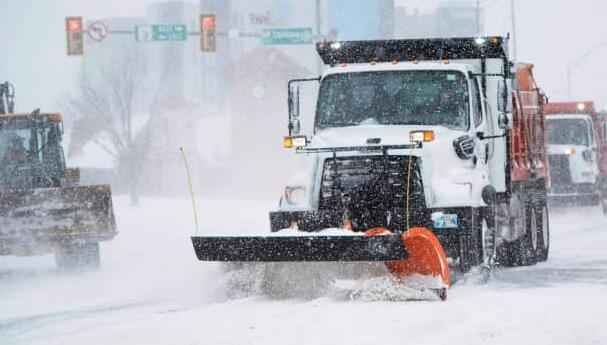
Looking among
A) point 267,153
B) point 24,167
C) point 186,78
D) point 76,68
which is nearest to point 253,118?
point 267,153

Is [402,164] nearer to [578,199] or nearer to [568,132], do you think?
[578,199]

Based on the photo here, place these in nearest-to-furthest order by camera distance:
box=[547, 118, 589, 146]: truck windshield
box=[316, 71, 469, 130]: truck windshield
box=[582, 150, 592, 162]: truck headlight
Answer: box=[316, 71, 469, 130]: truck windshield < box=[582, 150, 592, 162]: truck headlight < box=[547, 118, 589, 146]: truck windshield

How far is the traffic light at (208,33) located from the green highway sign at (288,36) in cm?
227

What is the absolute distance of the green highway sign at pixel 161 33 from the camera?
34.4 m

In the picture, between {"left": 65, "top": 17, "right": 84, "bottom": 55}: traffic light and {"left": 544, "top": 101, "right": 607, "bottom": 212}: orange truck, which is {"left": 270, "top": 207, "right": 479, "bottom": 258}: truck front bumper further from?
{"left": 65, "top": 17, "right": 84, "bottom": 55}: traffic light

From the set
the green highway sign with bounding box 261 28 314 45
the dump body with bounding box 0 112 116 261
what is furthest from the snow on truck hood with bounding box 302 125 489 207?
the green highway sign with bounding box 261 28 314 45

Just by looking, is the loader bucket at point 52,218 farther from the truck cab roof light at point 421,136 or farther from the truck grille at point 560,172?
the truck grille at point 560,172

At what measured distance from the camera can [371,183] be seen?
11.9 meters

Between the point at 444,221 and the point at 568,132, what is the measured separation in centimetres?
1625

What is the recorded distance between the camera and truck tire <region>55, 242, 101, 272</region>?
18.1 meters

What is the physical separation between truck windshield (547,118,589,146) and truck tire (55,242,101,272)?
42.5 feet

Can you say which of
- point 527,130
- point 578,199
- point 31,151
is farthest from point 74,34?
point 527,130

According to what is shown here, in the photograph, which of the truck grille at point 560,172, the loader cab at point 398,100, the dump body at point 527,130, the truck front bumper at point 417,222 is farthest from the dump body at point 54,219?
the truck grille at point 560,172

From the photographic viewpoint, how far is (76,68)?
140m
